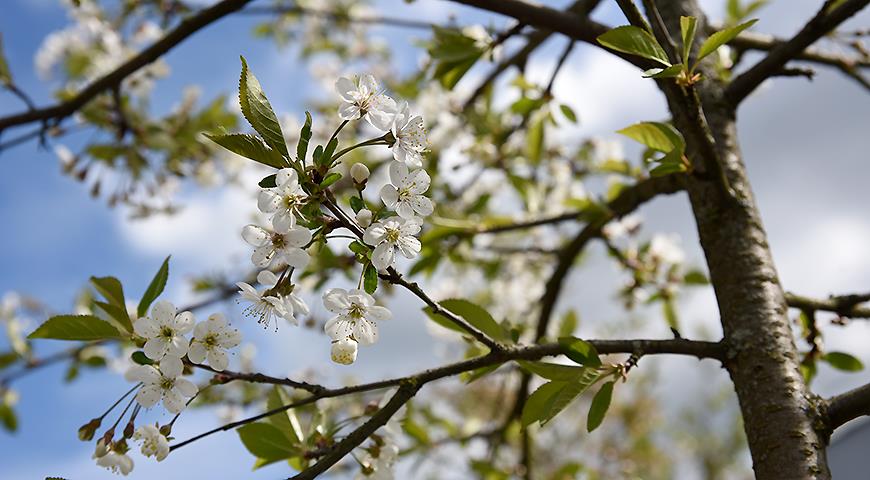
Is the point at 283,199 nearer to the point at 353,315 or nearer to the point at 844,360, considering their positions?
the point at 353,315

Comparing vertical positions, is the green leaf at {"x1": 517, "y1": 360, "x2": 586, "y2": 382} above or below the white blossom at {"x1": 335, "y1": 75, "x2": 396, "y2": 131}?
below

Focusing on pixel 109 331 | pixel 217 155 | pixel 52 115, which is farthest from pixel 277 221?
pixel 217 155

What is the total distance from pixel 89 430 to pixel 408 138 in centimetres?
47

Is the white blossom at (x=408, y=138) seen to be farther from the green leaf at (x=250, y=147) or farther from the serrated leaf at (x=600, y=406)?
the serrated leaf at (x=600, y=406)

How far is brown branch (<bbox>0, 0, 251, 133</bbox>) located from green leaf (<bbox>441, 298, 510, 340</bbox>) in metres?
0.57

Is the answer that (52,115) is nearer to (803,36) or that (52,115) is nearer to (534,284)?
(803,36)

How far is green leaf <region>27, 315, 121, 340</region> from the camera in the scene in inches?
27.9

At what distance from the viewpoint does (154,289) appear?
0.76m

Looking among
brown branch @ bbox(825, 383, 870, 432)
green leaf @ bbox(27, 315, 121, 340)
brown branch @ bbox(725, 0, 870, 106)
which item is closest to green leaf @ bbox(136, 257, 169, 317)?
green leaf @ bbox(27, 315, 121, 340)

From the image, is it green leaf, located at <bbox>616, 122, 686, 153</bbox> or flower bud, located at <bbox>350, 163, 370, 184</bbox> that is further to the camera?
green leaf, located at <bbox>616, 122, 686, 153</bbox>

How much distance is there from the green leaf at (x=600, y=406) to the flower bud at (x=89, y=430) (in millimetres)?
524

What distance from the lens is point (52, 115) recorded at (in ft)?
4.37

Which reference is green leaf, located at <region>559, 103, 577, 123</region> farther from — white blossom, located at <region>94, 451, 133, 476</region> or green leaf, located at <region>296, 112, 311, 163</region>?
white blossom, located at <region>94, 451, 133, 476</region>

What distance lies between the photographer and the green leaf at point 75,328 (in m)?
0.71
